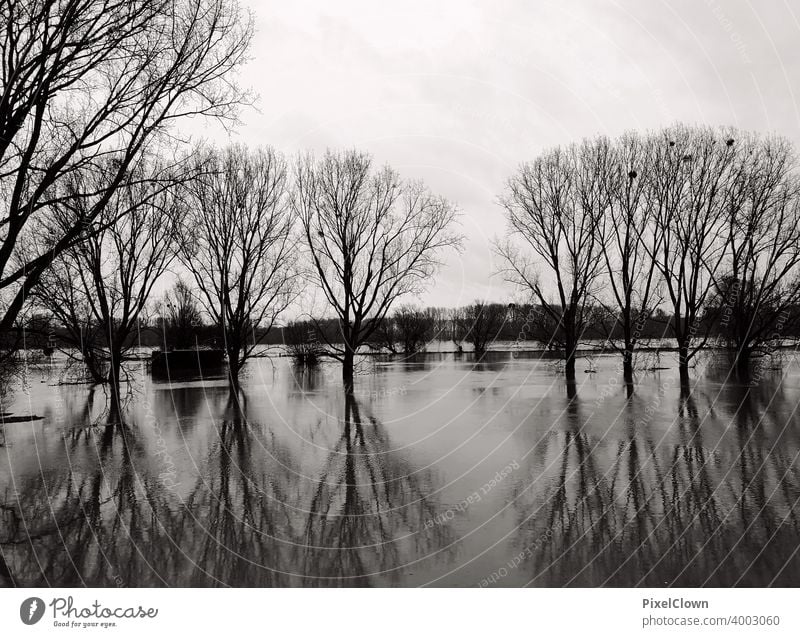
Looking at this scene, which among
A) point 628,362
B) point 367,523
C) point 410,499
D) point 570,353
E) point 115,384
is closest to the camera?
point 367,523

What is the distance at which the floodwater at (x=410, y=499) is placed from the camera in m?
5.38

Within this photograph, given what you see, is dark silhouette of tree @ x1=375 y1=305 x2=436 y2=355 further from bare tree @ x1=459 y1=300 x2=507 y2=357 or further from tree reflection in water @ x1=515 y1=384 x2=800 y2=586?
tree reflection in water @ x1=515 y1=384 x2=800 y2=586

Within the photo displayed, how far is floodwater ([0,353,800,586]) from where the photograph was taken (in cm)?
538

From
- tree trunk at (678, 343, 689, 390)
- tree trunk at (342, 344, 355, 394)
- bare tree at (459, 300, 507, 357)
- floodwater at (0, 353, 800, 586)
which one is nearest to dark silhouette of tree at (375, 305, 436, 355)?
bare tree at (459, 300, 507, 357)

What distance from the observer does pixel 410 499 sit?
7.75 meters

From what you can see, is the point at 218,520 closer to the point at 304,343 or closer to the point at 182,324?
the point at 304,343

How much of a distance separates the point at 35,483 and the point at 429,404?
12111mm

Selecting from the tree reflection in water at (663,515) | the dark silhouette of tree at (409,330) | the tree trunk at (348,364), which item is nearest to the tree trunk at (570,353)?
the tree trunk at (348,364)

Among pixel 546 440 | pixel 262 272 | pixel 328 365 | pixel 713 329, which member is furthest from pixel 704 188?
pixel 328 365

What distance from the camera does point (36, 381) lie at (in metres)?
35.5

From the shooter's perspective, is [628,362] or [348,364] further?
[628,362]
